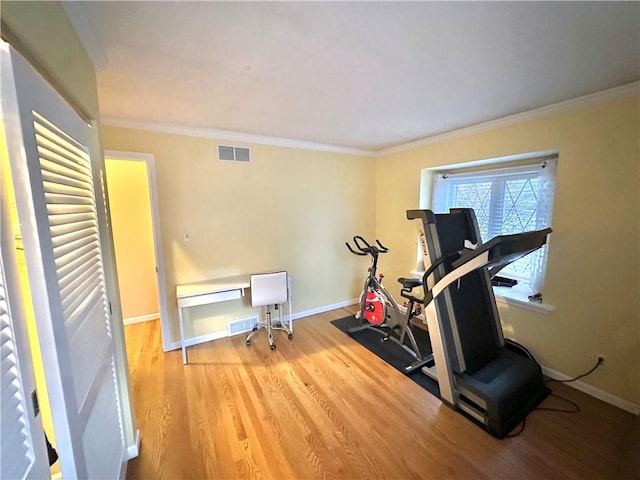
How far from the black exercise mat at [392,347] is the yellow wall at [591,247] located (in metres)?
0.93

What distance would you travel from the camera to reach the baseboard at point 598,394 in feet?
6.39

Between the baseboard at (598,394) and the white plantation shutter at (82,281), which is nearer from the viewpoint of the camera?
the white plantation shutter at (82,281)

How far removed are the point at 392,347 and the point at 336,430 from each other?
4.15 feet

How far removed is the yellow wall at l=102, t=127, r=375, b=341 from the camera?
107 inches

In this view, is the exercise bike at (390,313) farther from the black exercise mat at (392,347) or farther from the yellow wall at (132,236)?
the yellow wall at (132,236)

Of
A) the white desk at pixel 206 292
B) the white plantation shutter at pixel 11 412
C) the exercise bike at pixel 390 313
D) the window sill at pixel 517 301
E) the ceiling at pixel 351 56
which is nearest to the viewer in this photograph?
the white plantation shutter at pixel 11 412

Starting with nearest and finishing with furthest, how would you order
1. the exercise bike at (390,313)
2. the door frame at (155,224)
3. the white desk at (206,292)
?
the door frame at (155,224) → the white desk at (206,292) → the exercise bike at (390,313)

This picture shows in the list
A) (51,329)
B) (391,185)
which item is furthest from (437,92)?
(51,329)

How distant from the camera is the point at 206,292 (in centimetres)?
269

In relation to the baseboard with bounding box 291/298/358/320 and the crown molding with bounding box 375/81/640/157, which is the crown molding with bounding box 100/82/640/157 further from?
the baseboard with bounding box 291/298/358/320

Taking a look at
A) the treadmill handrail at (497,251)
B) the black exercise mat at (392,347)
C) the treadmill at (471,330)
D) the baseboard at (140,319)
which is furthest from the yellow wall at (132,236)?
the treadmill handrail at (497,251)

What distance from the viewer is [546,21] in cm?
118

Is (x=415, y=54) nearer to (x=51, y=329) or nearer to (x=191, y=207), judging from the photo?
(x=51, y=329)

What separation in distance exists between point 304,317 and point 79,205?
2.98 metres
